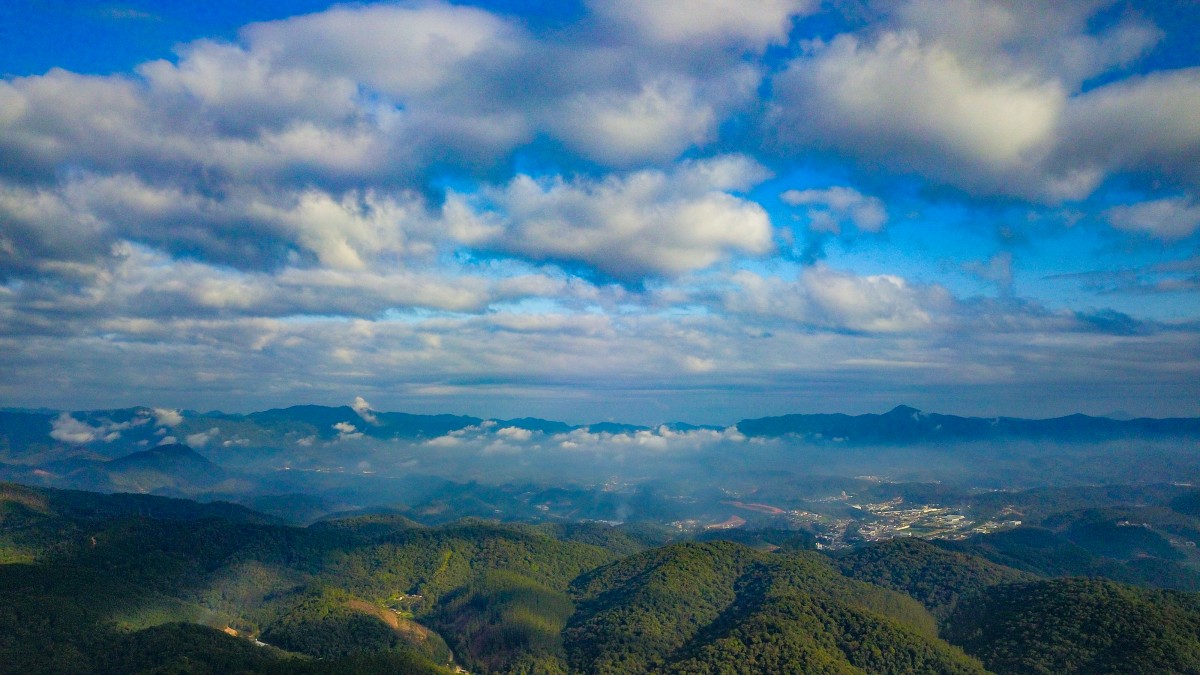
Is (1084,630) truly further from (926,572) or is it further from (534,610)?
(534,610)

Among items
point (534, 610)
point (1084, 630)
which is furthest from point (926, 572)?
point (534, 610)

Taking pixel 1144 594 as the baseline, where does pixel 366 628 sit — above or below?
below

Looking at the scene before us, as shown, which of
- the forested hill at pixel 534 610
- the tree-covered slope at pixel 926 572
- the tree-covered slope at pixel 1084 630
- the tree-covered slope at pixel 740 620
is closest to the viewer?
the tree-covered slope at pixel 1084 630

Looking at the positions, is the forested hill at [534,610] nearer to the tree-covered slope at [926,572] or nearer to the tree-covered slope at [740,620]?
the tree-covered slope at [740,620]

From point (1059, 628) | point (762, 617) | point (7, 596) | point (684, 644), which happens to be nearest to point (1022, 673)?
point (1059, 628)

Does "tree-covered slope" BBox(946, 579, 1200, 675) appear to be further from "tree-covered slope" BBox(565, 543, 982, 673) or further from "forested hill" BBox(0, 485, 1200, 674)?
"tree-covered slope" BBox(565, 543, 982, 673)

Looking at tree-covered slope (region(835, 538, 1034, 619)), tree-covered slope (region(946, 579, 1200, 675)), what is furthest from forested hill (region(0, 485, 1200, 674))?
tree-covered slope (region(835, 538, 1034, 619))

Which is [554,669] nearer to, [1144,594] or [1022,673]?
[1022,673]

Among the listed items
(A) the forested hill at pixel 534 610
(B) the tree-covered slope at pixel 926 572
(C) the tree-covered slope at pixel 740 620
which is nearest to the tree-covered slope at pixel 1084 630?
(A) the forested hill at pixel 534 610
